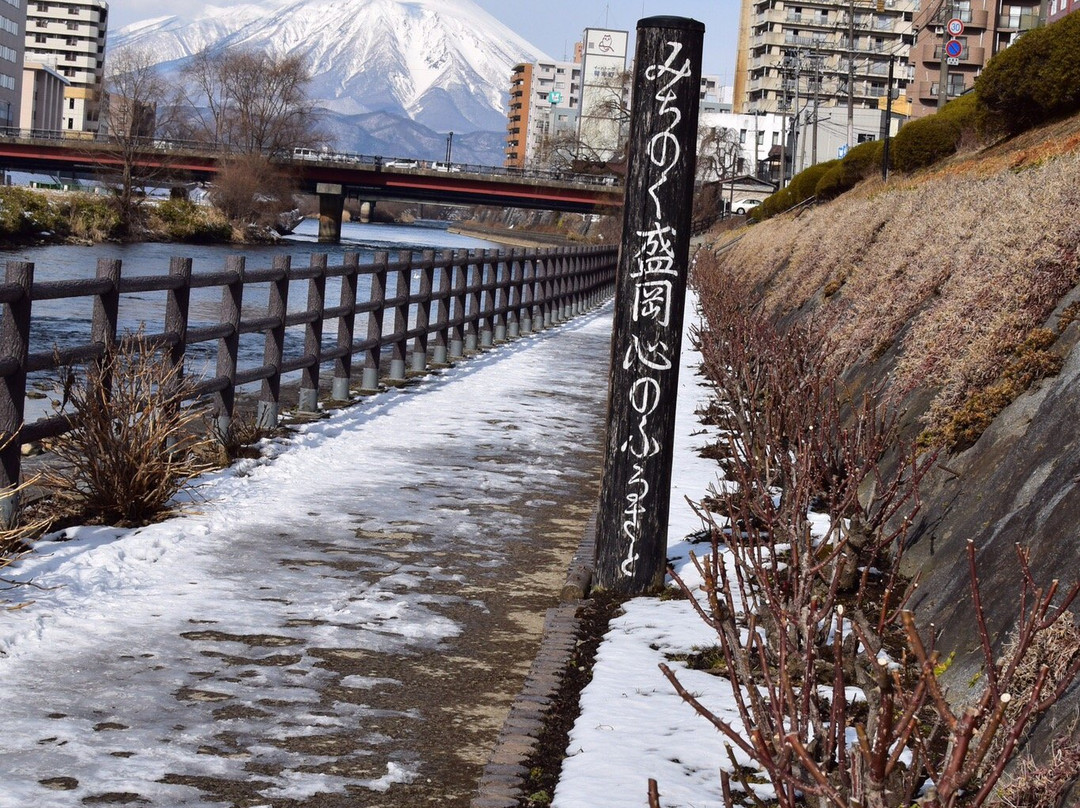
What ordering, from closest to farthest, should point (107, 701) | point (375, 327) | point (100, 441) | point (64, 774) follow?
1. point (64, 774)
2. point (107, 701)
3. point (100, 441)
4. point (375, 327)

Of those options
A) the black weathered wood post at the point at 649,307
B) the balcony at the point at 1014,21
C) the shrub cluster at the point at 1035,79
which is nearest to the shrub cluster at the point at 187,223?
the shrub cluster at the point at 1035,79

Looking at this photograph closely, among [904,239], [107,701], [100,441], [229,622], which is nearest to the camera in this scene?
[107,701]

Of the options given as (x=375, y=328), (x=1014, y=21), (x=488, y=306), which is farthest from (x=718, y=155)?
(x=375, y=328)

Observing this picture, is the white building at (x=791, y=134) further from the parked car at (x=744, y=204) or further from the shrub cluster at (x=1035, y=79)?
the shrub cluster at (x=1035, y=79)

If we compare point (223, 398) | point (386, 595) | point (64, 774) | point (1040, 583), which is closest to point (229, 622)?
point (386, 595)

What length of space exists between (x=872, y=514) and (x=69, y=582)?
3972 mm

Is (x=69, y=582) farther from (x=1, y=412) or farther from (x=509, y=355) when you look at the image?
(x=509, y=355)

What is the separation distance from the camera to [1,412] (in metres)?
6.96

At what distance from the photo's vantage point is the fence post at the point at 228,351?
976 centimetres

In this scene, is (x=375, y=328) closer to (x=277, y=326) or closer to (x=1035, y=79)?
(x=277, y=326)

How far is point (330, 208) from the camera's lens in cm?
9431

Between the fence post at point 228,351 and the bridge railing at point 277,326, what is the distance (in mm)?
11

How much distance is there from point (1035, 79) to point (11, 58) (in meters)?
123

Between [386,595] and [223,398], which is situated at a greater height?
[223,398]
